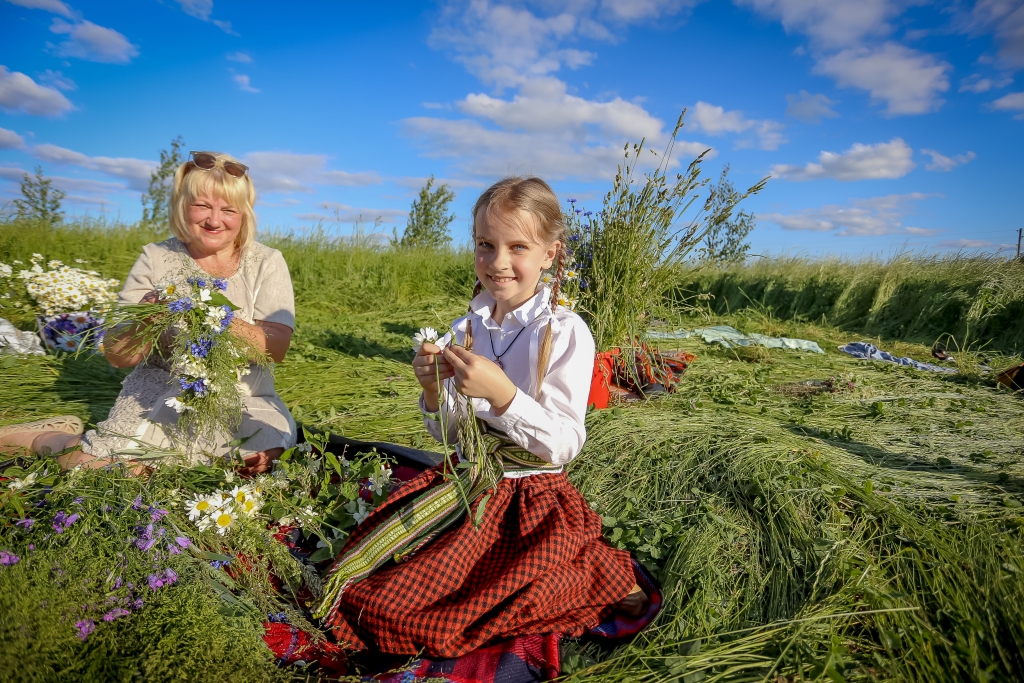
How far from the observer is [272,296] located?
259 centimetres

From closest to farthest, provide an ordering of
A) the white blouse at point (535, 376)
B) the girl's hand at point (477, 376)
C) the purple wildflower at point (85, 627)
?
the purple wildflower at point (85, 627)
the girl's hand at point (477, 376)
the white blouse at point (535, 376)

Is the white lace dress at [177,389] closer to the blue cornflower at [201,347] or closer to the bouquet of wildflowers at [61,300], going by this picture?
the blue cornflower at [201,347]

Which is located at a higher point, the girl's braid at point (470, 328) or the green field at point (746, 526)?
the girl's braid at point (470, 328)

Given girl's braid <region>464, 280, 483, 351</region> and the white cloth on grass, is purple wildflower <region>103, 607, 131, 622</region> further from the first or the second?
the white cloth on grass

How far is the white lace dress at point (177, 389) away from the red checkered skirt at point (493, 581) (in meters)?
0.88

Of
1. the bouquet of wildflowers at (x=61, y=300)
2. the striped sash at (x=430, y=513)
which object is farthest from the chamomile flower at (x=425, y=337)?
the bouquet of wildflowers at (x=61, y=300)

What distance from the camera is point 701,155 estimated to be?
3598 millimetres

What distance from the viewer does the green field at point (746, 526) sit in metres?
1.31

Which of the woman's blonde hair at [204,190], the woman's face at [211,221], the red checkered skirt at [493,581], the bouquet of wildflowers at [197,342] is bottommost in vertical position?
the red checkered skirt at [493,581]

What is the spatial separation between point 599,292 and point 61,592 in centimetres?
329

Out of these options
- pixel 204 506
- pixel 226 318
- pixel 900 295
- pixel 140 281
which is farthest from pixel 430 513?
pixel 900 295

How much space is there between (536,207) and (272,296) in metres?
1.40

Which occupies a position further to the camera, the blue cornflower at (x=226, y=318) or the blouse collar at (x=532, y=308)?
the blue cornflower at (x=226, y=318)

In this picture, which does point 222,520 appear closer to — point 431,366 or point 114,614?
point 114,614
